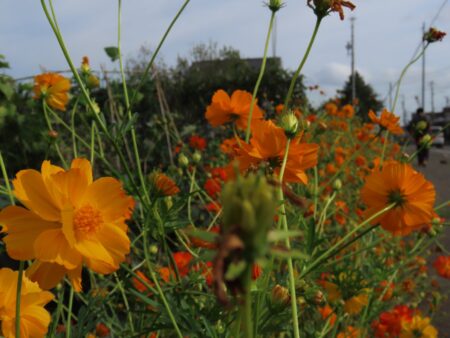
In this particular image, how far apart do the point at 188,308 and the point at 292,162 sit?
217 millimetres

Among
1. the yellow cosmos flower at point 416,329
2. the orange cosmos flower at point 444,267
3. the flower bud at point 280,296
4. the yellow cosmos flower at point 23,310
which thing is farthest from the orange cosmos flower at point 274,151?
the orange cosmos flower at point 444,267

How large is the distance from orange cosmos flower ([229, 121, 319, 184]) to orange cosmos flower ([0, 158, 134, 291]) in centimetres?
16

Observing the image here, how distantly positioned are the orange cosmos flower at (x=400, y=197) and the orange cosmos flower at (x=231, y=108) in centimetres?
32

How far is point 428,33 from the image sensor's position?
1.06m

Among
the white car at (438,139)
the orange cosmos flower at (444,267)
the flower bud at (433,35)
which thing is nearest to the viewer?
the flower bud at (433,35)

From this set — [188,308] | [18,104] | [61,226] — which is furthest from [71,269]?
[18,104]

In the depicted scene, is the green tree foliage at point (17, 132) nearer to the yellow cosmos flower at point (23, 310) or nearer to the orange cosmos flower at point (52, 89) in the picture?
the orange cosmos flower at point (52, 89)

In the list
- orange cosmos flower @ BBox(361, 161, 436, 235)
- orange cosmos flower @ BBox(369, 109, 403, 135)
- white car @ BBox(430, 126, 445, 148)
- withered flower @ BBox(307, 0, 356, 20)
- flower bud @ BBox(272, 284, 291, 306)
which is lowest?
white car @ BBox(430, 126, 445, 148)

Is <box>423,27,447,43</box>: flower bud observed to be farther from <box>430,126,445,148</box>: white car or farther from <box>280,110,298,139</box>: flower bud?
<box>280,110,298,139</box>: flower bud

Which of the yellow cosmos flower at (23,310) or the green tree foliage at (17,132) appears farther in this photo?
the green tree foliage at (17,132)

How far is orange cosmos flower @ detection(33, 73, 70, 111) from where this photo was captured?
0.95 metres

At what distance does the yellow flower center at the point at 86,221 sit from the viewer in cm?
46

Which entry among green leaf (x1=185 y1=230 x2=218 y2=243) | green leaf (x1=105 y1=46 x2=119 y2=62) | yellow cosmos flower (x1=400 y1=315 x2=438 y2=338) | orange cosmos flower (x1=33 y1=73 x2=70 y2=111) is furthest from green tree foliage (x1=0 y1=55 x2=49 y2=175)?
green leaf (x1=185 y1=230 x2=218 y2=243)

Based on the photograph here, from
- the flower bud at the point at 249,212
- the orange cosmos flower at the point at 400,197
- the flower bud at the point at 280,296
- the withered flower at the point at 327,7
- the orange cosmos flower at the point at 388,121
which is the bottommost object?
the flower bud at the point at 280,296
